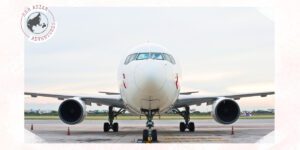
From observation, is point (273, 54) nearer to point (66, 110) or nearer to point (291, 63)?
point (291, 63)

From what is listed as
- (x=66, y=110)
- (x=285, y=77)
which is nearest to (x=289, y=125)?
(x=285, y=77)

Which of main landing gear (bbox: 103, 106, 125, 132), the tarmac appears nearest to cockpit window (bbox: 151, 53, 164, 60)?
the tarmac

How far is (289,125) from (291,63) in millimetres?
956

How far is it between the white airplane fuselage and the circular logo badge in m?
1.73

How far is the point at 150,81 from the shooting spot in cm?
845

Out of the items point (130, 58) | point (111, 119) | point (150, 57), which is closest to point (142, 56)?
point (150, 57)

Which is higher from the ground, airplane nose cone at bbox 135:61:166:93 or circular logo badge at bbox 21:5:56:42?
circular logo badge at bbox 21:5:56:42

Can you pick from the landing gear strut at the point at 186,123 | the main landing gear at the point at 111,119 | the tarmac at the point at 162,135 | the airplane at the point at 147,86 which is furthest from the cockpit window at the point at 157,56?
the main landing gear at the point at 111,119

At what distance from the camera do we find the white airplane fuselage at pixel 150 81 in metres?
8.58

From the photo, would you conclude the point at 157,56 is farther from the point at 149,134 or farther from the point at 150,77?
the point at 149,134

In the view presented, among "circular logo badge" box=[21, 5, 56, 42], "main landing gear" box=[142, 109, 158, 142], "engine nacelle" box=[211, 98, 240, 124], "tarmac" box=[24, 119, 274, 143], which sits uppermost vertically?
"circular logo badge" box=[21, 5, 56, 42]

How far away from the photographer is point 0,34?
7.69m

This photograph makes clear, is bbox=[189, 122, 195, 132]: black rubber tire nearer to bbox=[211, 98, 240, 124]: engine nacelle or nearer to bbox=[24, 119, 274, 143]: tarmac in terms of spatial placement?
bbox=[24, 119, 274, 143]: tarmac

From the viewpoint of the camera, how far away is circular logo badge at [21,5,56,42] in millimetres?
7992
